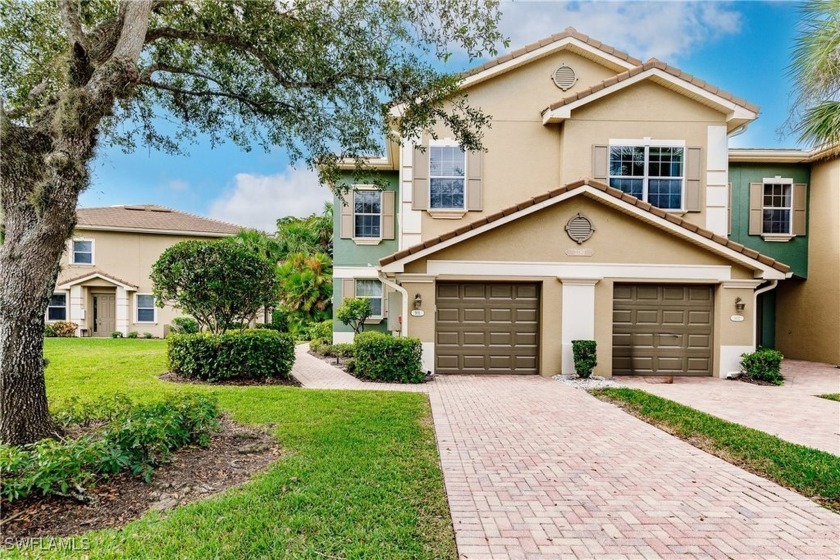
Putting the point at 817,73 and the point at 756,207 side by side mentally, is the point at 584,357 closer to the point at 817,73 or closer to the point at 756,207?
the point at 817,73

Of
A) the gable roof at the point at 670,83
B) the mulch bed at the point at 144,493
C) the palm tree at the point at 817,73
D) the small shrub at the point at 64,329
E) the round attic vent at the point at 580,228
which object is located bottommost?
the small shrub at the point at 64,329

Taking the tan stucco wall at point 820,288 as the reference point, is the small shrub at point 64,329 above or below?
below

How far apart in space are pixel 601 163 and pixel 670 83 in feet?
10.0

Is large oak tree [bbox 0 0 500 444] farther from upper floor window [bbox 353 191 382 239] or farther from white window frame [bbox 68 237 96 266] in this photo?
white window frame [bbox 68 237 96 266]

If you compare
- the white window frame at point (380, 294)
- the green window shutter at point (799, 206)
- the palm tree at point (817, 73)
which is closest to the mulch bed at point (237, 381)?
the white window frame at point (380, 294)

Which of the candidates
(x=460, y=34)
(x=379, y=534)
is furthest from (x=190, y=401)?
(x=460, y=34)

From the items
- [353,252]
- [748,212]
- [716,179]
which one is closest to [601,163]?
[716,179]

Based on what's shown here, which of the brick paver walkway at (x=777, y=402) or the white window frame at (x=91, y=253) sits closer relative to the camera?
the brick paver walkway at (x=777, y=402)

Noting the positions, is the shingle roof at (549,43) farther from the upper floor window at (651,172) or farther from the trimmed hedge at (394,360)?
the trimmed hedge at (394,360)

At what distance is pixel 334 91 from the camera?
6789mm

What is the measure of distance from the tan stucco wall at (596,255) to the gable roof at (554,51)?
489 centimetres

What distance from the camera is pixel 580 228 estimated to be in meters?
11.1

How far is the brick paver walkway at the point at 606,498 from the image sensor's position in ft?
11.7

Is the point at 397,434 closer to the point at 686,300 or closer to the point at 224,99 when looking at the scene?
the point at 224,99
